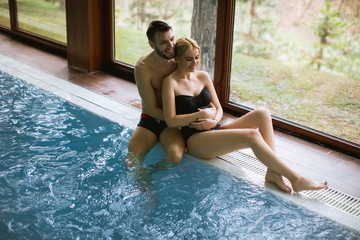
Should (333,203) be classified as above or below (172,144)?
below

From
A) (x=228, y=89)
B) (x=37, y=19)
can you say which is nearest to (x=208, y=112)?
(x=228, y=89)

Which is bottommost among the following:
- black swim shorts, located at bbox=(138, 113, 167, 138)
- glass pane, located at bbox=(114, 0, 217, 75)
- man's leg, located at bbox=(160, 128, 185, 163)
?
man's leg, located at bbox=(160, 128, 185, 163)

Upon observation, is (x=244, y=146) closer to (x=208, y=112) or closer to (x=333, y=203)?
(x=208, y=112)

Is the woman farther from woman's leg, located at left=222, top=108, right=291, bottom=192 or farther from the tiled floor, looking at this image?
the tiled floor

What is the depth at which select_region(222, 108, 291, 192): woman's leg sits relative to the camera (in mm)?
2994

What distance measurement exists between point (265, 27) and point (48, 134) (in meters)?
2.14

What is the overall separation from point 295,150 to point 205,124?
967 millimetres

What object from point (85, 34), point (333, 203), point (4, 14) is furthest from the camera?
point (4, 14)

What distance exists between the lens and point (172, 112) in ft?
10.1

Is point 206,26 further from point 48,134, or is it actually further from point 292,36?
point 48,134

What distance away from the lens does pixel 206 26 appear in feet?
14.4

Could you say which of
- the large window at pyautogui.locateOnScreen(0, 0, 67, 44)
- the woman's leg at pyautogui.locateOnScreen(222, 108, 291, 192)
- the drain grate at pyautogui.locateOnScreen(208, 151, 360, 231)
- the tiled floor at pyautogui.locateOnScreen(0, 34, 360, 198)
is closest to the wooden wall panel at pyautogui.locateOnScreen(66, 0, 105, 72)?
the tiled floor at pyautogui.locateOnScreen(0, 34, 360, 198)

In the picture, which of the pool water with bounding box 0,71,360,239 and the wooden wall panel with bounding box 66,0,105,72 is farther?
the wooden wall panel with bounding box 66,0,105,72

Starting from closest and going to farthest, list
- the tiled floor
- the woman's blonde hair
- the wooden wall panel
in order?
the woman's blonde hair
the tiled floor
the wooden wall panel
